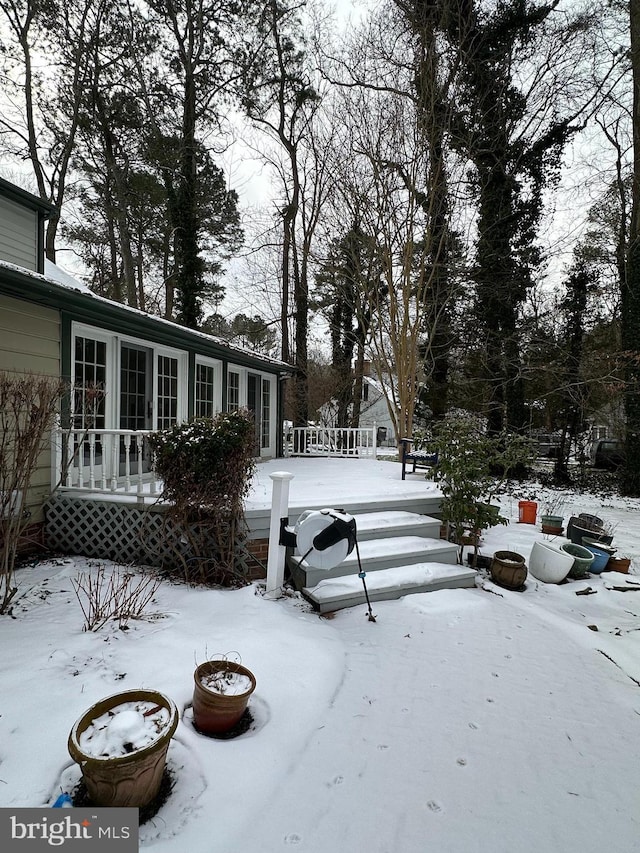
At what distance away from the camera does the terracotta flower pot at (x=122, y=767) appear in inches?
54.4

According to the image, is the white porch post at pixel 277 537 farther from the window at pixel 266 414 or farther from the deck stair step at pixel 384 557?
the window at pixel 266 414

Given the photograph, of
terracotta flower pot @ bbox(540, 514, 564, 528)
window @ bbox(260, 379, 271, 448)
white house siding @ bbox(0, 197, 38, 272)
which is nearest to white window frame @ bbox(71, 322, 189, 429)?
white house siding @ bbox(0, 197, 38, 272)

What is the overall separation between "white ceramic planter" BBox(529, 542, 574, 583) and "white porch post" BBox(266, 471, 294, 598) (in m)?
2.91

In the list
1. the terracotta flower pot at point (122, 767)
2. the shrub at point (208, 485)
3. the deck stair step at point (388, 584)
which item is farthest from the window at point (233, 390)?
the terracotta flower pot at point (122, 767)

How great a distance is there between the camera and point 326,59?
997 centimetres

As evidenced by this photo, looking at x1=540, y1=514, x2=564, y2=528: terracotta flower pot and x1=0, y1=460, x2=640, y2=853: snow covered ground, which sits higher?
x1=540, y1=514, x2=564, y2=528: terracotta flower pot

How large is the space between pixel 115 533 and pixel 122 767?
3073 mm

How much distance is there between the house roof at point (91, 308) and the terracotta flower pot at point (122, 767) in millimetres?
3584

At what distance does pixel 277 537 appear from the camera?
3379 millimetres

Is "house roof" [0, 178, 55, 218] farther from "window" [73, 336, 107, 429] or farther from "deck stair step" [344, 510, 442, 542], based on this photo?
"deck stair step" [344, 510, 442, 542]

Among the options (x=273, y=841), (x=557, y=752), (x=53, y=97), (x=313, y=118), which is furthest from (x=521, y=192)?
(x=273, y=841)

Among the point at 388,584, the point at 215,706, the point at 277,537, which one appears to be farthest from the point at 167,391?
the point at 215,706

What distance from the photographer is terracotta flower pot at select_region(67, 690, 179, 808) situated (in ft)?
4.53

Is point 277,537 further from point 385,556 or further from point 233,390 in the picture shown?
point 233,390
